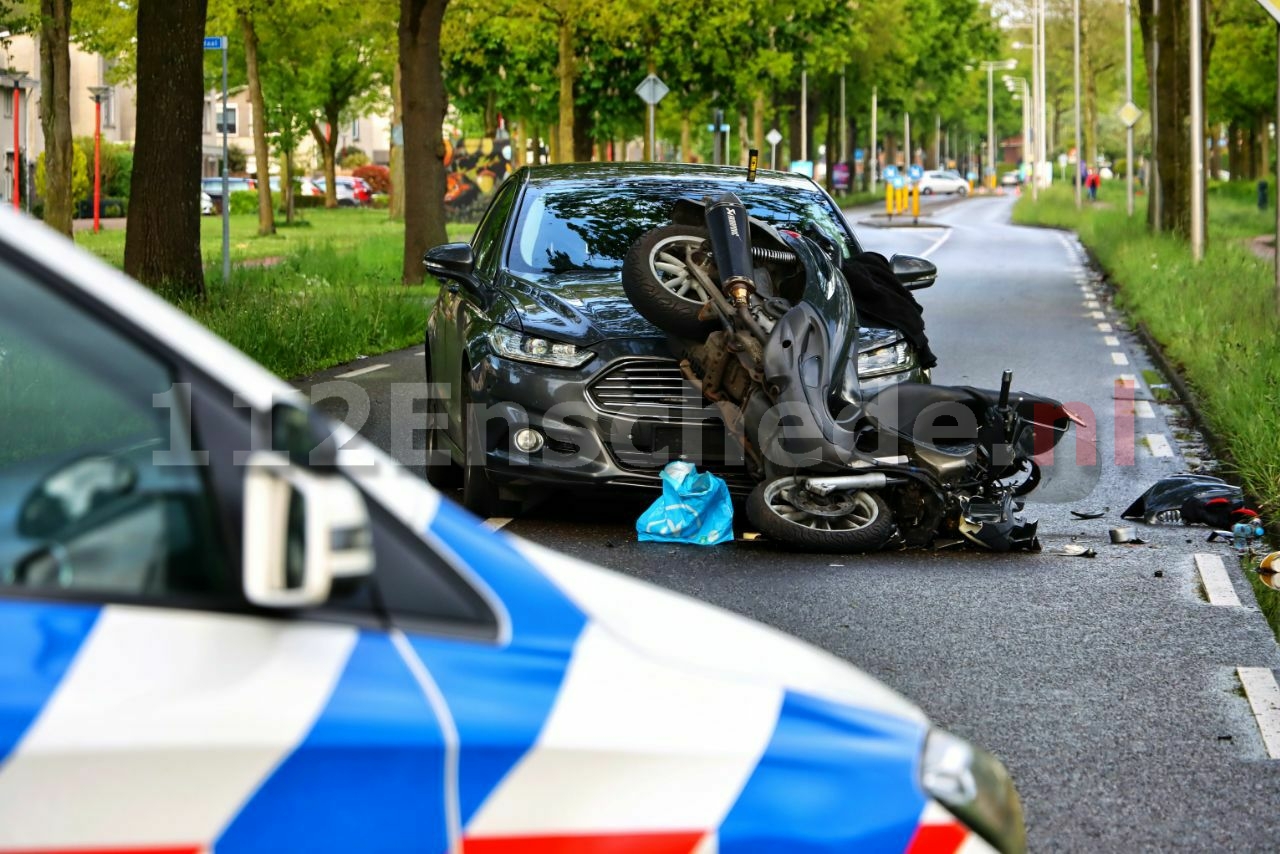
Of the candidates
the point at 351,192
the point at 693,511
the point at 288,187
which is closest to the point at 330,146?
the point at 351,192

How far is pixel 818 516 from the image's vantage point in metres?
8.16

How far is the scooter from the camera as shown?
8047 mm

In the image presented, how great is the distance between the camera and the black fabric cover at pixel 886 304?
913 centimetres

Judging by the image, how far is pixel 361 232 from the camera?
165 feet

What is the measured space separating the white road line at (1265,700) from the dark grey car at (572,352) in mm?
2679

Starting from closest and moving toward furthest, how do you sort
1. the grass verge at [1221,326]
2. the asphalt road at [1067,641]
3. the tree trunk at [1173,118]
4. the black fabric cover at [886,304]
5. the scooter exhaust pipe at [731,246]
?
1. the asphalt road at [1067,641]
2. the scooter exhaust pipe at [731,246]
3. the black fabric cover at [886,304]
4. the grass verge at [1221,326]
5. the tree trunk at [1173,118]

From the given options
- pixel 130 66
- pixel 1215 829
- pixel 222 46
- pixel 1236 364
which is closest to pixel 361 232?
pixel 130 66

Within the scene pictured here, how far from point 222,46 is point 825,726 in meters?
18.7

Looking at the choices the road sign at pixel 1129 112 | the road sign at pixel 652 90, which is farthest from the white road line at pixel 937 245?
the road sign at pixel 652 90

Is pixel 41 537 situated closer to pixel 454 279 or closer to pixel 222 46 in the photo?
pixel 454 279

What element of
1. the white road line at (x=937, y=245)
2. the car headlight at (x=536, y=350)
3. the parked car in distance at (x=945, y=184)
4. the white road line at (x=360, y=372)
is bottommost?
the white road line at (x=360, y=372)

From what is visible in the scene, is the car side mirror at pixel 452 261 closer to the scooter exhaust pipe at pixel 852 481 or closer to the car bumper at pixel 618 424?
the car bumper at pixel 618 424

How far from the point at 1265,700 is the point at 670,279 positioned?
3.41 meters

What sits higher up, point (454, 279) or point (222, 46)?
point (222, 46)
